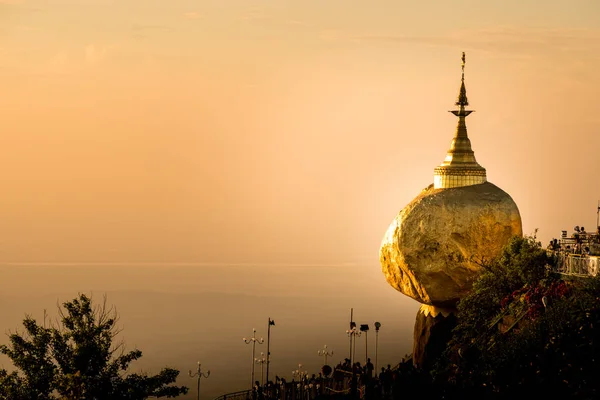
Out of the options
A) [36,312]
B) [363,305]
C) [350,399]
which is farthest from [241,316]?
[350,399]

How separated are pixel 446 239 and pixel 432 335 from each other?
152 inches

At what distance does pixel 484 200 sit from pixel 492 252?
6.69 ft

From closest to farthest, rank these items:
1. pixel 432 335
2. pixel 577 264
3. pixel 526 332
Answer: pixel 526 332 → pixel 577 264 → pixel 432 335

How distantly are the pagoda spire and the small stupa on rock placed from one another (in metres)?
0.04

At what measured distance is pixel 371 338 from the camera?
328 ft

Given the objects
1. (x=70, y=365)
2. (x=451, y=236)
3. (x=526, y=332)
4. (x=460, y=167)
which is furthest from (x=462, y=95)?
(x=70, y=365)

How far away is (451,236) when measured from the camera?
121 ft

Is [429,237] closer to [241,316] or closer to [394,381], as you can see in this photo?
[394,381]

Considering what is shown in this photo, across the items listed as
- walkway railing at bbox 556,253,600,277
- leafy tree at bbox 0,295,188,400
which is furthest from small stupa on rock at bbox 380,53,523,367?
leafy tree at bbox 0,295,188,400

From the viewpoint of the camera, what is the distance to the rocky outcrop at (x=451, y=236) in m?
36.9

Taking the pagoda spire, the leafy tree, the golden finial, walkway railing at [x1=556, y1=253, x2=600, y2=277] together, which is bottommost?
the leafy tree

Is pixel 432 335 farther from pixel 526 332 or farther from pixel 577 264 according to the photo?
pixel 526 332

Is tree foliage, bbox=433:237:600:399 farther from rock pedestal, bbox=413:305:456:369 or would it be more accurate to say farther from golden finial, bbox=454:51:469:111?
golden finial, bbox=454:51:469:111

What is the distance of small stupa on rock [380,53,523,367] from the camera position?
1454 inches
